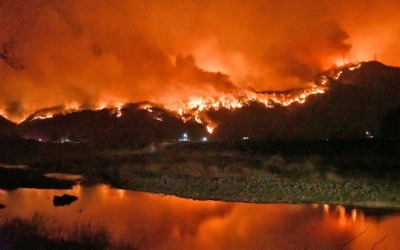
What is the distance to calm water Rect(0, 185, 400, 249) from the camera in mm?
17734

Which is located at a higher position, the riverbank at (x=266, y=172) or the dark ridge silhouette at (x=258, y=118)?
the dark ridge silhouette at (x=258, y=118)

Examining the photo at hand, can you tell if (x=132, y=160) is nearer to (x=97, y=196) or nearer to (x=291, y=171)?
(x=291, y=171)

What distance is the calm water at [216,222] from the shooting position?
17.7 metres

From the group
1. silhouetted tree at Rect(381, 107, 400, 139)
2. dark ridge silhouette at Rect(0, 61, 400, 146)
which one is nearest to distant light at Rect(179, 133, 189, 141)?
dark ridge silhouette at Rect(0, 61, 400, 146)

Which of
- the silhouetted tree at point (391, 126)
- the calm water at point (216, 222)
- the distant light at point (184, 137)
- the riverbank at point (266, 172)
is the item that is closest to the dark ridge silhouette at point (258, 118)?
the distant light at point (184, 137)

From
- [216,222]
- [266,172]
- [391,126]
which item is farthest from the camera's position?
[391,126]

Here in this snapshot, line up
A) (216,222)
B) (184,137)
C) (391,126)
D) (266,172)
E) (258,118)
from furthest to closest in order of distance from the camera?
(258,118)
(184,137)
(391,126)
(266,172)
(216,222)

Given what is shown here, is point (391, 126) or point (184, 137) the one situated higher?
point (184, 137)

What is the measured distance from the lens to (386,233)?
19266mm

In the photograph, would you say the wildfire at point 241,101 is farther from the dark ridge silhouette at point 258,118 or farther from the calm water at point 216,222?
the calm water at point 216,222

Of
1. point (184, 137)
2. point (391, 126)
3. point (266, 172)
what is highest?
point (184, 137)

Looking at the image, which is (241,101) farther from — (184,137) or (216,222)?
(216,222)

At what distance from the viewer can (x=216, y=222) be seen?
22453mm

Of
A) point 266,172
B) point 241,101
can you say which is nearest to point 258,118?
point 241,101
